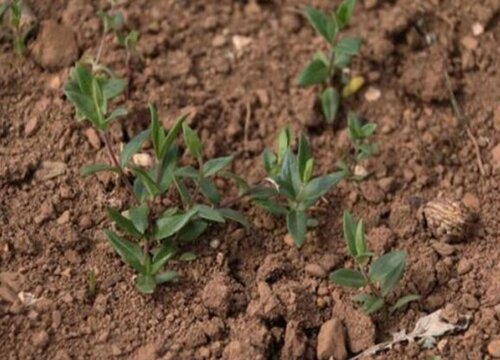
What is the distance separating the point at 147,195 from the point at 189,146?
0.16 metres

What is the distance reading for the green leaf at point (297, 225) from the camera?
2.39 meters

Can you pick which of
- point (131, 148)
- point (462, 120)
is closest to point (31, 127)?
point (131, 148)

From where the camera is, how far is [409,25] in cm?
288

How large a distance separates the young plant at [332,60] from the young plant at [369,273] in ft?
1.58

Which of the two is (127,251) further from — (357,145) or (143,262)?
(357,145)

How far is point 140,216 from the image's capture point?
2342mm

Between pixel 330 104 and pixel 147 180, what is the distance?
0.62 meters

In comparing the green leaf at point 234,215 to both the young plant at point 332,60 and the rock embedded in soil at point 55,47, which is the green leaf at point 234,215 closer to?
the young plant at point 332,60

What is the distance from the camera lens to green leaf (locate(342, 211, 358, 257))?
2.31 m

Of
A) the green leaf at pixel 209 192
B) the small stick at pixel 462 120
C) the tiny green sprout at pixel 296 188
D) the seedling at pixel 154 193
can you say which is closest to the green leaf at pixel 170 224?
the seedling at pixel 154 193

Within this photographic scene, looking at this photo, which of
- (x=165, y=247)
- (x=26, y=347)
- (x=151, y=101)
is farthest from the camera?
(x=151, y=101)

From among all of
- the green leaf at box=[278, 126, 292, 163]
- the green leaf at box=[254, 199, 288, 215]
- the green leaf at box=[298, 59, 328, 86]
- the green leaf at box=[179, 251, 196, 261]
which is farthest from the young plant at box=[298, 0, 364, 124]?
the green leaf at box=[179, 251, 196, 261]

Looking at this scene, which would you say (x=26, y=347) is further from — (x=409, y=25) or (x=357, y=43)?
(x=409, y=25)

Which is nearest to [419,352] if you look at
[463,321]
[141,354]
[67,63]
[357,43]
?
[463,321]
